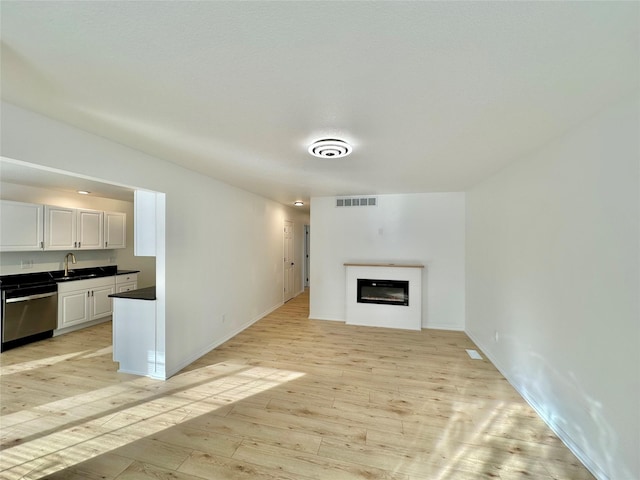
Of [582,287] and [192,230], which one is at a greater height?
[192,230]

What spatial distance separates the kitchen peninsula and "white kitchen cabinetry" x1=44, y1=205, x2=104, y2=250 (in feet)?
8.45

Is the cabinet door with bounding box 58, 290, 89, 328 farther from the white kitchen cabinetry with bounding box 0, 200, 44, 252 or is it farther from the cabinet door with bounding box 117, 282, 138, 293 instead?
the white kitchen cabinetry with bounding box 0, 200, 44, 252

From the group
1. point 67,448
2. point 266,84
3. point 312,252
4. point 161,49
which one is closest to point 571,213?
point 266,84

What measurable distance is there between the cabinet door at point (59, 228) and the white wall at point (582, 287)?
701cm

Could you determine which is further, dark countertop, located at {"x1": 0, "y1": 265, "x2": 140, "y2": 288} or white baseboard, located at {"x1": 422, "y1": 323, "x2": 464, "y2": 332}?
white baseboard, located at {"x1": 422, "y1": 323, "x2": 464, "y2": 332}

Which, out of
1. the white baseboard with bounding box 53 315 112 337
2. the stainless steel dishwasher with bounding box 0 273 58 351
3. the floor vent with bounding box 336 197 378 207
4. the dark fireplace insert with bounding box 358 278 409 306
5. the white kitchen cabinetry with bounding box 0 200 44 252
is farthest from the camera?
the floor vent with bounding box 336 197 378 207

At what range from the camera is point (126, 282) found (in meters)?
5.21

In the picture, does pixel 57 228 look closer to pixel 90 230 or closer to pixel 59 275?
pixel 90 230

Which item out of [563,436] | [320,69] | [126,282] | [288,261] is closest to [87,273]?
[126,282]

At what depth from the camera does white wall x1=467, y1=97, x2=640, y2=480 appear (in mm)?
1482

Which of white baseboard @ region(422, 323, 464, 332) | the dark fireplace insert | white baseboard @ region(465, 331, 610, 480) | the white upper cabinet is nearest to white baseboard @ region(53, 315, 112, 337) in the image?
the white upper cabinet

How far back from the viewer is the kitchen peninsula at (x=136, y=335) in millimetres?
2928

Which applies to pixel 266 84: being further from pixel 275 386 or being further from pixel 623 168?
pixel 275 386

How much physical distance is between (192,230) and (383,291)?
3479mm
